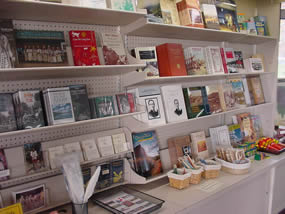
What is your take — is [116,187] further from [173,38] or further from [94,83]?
[173,38]

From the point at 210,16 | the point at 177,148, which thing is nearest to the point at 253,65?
the point at 210,16

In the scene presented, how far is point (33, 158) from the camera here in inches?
70.3

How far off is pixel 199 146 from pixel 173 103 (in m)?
0.65

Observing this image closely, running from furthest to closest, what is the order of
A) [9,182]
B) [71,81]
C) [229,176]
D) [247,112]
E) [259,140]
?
[247,112]
[259,140]
[229,176]
[71,81]
[9,182]

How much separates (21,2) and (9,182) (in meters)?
1.19

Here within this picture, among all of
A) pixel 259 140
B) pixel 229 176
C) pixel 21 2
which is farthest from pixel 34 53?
pixel 259 140

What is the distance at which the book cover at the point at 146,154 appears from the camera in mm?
2221

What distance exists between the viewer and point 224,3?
2.88m

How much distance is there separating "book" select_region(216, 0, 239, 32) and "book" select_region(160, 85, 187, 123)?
3.18 ft

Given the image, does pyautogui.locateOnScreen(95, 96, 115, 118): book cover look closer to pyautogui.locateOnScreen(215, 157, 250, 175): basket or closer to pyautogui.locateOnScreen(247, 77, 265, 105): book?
pyautogui.locateOnScreen(215, 157, 250, 175): basket

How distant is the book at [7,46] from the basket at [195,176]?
1.67 m

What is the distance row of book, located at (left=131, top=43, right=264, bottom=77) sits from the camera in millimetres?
2229

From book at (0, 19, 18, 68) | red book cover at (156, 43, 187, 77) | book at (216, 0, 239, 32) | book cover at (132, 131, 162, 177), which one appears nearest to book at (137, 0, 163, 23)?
red book cover at (156, 43, 187, 77)

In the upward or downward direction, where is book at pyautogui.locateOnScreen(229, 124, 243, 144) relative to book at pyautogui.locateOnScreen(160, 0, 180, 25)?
downward
